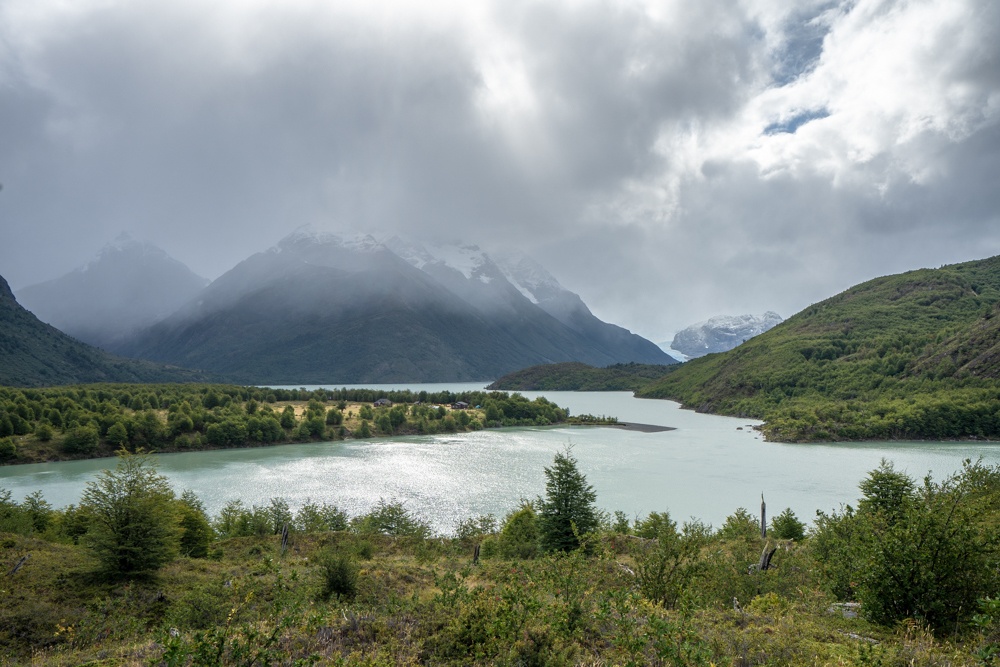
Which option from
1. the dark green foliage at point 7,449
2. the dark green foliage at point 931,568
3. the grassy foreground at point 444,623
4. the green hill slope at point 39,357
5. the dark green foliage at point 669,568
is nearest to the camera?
the grassy foreground at point 444,623

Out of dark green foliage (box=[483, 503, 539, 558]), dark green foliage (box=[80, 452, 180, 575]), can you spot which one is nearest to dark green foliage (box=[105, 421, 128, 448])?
dark green foliage (box=[80, 452, 180, 575])

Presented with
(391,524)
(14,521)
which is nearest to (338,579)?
(14,521)

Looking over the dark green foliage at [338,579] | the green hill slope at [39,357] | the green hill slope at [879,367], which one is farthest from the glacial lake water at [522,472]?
the green hill slope at [39,357]

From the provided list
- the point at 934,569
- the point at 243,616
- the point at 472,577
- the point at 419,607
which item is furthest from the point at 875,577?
the point at 243,616

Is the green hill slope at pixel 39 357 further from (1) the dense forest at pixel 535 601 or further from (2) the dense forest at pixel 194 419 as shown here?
(1) the dense forest at pixel 535 601

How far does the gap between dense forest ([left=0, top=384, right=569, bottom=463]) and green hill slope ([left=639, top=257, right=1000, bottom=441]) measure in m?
51.4

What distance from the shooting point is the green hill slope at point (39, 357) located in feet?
493

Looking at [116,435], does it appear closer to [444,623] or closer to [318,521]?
[318,521]

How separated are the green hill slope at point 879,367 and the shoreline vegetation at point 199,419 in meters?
43.2

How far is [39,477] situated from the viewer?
60.2 metres

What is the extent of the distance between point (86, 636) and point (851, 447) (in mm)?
93329

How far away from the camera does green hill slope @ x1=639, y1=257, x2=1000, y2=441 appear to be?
84.2m

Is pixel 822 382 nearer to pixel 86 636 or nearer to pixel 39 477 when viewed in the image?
pixel 86 636

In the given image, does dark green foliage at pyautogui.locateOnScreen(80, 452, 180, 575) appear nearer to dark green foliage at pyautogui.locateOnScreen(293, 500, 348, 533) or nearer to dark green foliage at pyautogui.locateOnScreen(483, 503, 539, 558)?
dark green foliage at pyautogui.locateOnScreen(483, 503, 539, 558)
